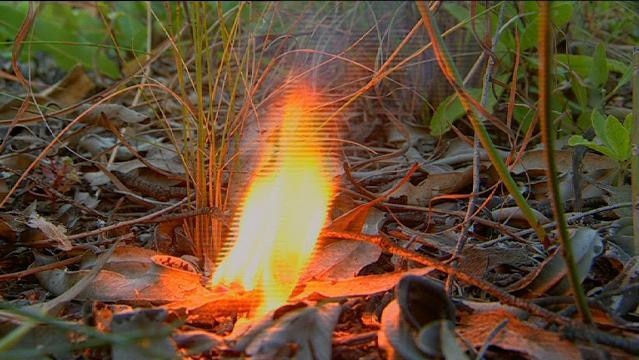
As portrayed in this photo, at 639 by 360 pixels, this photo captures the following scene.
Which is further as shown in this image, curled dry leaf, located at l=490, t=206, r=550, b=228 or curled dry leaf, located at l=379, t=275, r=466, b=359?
curled dry leaf, located at l=490, t=206, r=550, b=228

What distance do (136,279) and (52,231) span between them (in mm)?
165

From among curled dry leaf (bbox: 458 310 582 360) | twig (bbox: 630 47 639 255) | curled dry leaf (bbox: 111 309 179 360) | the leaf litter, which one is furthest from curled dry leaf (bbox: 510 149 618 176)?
curled dry leaf (bbox: 111 309 179 360)

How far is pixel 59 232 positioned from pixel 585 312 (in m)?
0.63

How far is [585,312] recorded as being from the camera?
70 centimetres

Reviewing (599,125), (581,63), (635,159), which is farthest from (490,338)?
(581,63)

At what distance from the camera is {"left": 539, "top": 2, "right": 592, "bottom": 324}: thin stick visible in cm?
60

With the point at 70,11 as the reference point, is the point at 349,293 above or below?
below

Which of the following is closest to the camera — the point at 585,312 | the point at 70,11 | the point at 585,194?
the point at 585,312

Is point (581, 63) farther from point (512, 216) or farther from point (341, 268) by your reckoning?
point (341, 268)

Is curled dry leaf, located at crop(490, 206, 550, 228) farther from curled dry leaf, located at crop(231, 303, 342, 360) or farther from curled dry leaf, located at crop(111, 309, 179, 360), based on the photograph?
curled dry leaf, located at crop(111, 309, 179, 360)

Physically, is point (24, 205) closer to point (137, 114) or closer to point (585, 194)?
point (137, 114)

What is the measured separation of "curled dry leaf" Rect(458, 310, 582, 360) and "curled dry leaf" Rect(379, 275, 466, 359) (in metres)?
0.03

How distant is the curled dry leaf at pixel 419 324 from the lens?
0.70 metres

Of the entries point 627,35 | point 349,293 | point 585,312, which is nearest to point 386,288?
point 349,293
